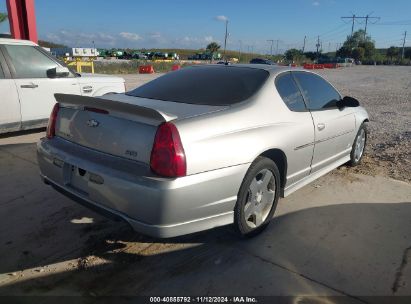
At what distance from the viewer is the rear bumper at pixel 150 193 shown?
8.38 ft

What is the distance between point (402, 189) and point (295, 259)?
7.74ft

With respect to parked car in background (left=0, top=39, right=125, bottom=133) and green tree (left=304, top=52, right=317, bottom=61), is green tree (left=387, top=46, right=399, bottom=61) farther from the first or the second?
parked car in background (left=0, top=39, right=125, bottom=133)

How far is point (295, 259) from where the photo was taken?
10.1ft

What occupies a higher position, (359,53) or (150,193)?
(359,53)

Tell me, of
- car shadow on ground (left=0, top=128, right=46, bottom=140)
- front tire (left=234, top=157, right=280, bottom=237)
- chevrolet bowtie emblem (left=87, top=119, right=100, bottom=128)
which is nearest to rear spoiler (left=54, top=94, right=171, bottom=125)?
chevrolet bowtie emblem (left=87, top=119, right=100, bottom=128)

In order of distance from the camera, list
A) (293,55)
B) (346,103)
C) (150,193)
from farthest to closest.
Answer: (293,55), (346,103), (150,193)

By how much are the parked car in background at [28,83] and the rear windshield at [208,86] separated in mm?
3172

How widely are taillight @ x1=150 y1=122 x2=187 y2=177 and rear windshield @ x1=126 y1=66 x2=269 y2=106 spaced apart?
2.42 feet

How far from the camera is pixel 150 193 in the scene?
2523 mm

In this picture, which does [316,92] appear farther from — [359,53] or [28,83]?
[359,53]

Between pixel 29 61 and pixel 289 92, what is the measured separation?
4629mm

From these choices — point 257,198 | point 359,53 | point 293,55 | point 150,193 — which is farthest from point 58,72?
point 359,53

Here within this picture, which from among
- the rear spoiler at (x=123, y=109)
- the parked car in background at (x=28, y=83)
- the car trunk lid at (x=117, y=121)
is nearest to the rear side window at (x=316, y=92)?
the car trunk lid at (x=117, y=121)

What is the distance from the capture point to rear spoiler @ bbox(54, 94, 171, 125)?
8.68 feet
